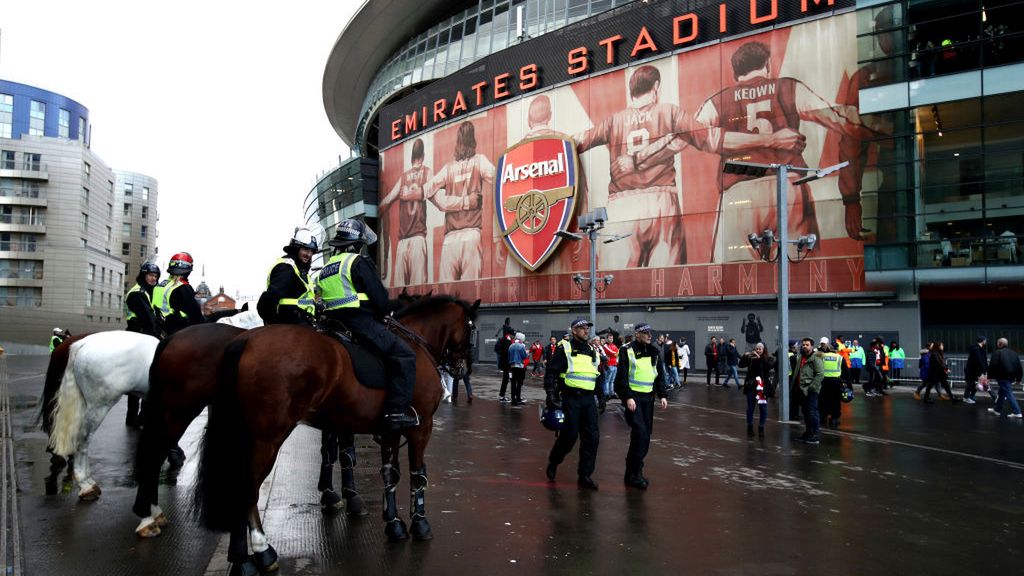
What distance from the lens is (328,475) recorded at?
6680 mm

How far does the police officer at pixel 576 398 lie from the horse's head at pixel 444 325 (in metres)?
1.47

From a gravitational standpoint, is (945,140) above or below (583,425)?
above

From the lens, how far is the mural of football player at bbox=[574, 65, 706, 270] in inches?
1246

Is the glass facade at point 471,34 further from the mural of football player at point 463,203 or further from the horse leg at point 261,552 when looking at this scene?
the horse leg at point 261,552

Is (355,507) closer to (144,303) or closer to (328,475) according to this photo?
(328,475)

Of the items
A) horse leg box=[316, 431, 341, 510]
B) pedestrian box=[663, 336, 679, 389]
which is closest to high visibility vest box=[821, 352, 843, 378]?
pedestrian box=[663, 336, 679, 389]

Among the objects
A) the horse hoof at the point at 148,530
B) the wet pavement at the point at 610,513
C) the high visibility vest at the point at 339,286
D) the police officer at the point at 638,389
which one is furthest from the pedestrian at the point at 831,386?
the horse hoof at the point at 148,530

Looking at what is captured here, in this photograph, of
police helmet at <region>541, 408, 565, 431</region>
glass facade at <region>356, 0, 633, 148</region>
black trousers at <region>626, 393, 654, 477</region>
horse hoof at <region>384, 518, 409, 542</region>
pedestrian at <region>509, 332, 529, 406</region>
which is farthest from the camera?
glass facade at <region>356, 0, 633, 148</region>

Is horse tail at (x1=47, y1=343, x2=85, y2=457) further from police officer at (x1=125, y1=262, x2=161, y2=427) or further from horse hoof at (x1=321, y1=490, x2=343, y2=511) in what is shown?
horse hoof at (x1=321, y1=490, x2=343, y2=511)

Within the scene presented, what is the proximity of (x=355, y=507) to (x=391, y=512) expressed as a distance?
3.11ft

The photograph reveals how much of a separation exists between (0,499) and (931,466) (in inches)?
452

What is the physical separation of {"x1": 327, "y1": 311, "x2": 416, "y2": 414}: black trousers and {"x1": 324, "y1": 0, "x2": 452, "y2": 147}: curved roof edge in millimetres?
48088

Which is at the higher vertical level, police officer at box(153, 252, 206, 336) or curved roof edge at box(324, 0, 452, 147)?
curved roof edge at box(324, 0, 452, 147)

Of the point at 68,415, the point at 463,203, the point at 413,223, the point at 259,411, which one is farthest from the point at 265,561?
the point at 413,223
